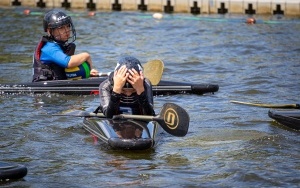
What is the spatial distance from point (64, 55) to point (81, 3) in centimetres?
1528

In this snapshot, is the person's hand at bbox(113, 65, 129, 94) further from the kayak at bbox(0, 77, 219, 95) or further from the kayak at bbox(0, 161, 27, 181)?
the kayak at bbox(0, 77, 219, 95)

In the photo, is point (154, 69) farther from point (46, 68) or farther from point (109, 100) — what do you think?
point (109, 100)

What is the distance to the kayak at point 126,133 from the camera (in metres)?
10.2

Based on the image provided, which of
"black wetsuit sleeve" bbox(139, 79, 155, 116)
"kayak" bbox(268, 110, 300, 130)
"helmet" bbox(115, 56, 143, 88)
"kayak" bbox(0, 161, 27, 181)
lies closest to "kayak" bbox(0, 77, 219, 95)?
"kayak" bbox(268, 110, 300, 130)

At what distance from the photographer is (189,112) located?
13391 mm

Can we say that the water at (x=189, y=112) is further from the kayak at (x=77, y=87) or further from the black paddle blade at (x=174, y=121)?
the black paddle blade at (x=174, y=121)

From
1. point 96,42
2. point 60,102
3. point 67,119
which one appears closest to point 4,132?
point 67,119

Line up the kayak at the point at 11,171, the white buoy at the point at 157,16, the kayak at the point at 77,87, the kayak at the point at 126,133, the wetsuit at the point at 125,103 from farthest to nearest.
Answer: the white buoy at the point at 157,16 → the kayak at the point at 77,87 → the wetsuit at the point at 125,103 → the kayak at the point at 126,133 → the kayak at the point at 11,171

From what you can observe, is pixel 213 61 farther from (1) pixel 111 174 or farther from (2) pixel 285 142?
(1) pixel 111 174

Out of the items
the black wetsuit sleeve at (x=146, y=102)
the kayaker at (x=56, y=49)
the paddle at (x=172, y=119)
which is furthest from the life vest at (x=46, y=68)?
the paddle at (x=172, y=119)

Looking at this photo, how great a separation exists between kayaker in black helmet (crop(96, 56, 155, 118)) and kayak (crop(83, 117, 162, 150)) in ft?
0.63

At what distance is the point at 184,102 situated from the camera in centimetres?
1427

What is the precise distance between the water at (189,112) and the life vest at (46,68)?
1.11 ft

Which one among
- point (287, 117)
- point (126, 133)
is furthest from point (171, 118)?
point (287, 117)
